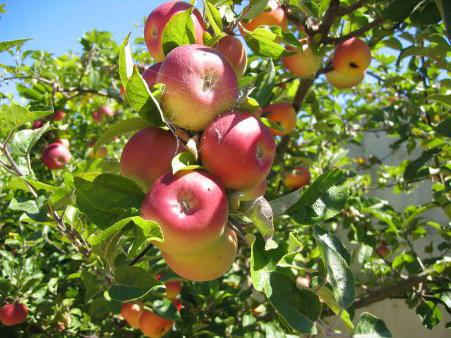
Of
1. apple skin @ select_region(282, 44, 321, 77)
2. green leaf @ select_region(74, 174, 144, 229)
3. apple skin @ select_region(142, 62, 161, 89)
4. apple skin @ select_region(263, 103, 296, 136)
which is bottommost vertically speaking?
apple skin @ select_region(263, 103, 296, 136)

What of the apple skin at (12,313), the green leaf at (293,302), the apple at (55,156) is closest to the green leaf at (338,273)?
the green leaf at (293,302)

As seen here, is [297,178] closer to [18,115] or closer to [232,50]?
[232,50]

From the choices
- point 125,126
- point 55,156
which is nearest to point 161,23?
point 125,126

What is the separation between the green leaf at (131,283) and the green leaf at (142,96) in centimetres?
30

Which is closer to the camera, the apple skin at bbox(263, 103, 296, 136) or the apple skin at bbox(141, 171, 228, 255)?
the apple skin at bbox(141, 171, 228, 255)

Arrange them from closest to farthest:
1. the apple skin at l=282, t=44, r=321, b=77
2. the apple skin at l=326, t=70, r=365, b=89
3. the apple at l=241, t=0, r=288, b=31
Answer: the apple at l=241, t=0, r=288, b=31 < the apple skin at l=282, t=44, r=321, b=77 < the apple skin at l=326, t=70, r=365, b=89

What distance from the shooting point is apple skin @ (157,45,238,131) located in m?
0.79

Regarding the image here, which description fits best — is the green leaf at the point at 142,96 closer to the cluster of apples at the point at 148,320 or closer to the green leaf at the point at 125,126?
the green leaf at the point at 125,126

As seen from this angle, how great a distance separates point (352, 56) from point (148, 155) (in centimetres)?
129

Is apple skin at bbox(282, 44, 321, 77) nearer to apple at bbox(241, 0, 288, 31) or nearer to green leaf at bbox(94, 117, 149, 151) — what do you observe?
apple at bbox(241, 0, 288, 31)

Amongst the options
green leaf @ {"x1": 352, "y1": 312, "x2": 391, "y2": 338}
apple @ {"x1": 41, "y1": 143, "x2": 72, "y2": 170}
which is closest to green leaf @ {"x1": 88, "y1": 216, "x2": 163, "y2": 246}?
green leaf @ {"x1": 352, "y1": 312, "x2": 391, "y2": 338}

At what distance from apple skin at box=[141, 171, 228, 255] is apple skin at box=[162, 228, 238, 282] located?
0.06 meters

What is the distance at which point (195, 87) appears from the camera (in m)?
0.79

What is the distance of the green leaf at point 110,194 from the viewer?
80 centimetres
